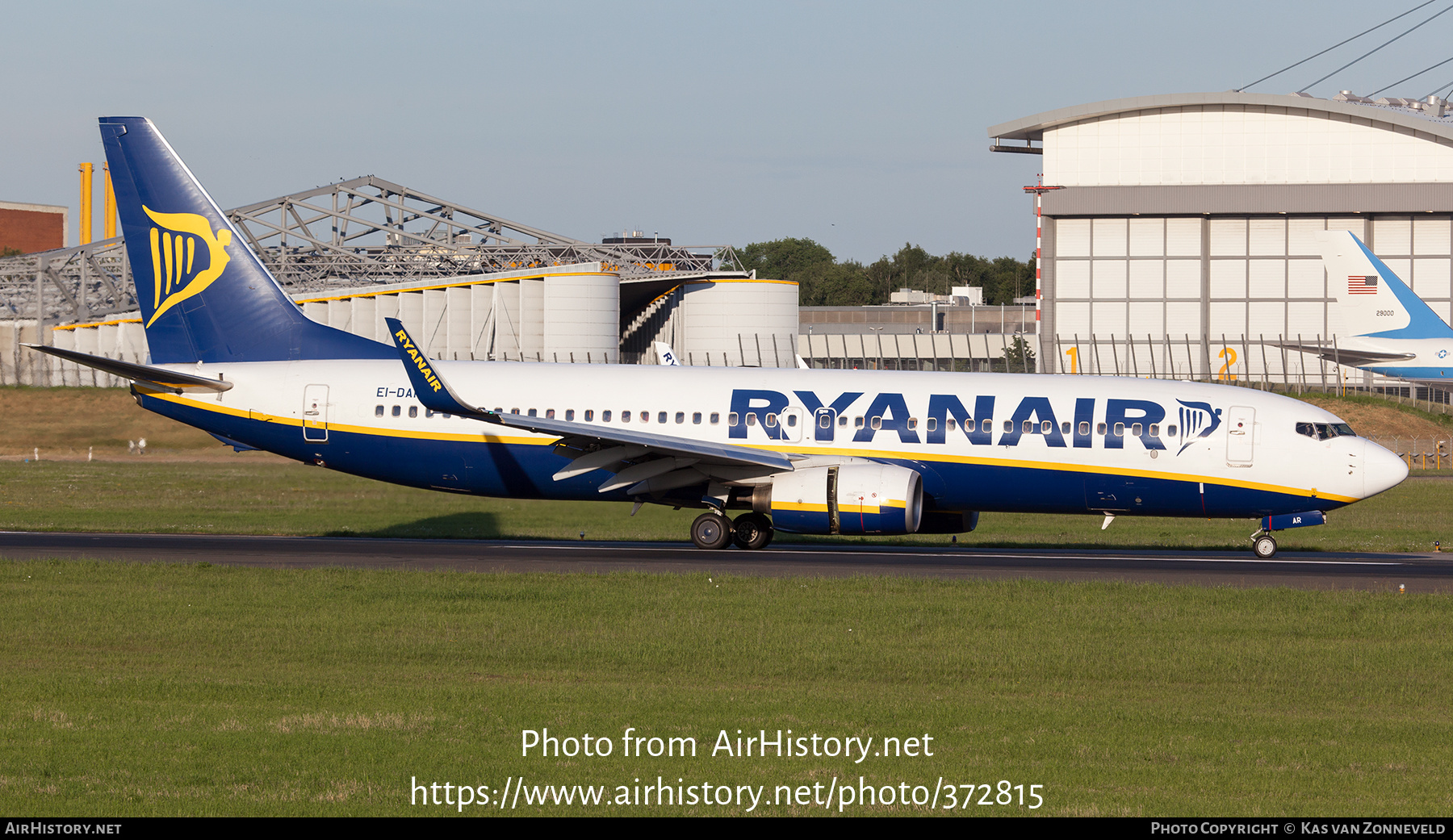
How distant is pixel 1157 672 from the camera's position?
15594 mm

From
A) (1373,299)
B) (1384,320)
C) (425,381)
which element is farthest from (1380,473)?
(1384,320)

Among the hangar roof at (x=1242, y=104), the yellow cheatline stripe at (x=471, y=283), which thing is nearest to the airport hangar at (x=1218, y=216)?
the hangar roof at (x=1242, y=104)

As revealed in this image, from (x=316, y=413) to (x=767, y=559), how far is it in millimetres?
10389

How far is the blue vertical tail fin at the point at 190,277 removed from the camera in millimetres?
30281

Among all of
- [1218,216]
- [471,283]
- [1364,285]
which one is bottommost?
[1364,285]

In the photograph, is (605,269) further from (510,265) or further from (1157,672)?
(1157,672)

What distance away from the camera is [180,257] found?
100 feet

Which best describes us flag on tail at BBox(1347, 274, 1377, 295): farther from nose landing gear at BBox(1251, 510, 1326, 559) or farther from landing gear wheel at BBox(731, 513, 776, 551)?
landing gear wheel at BBox(731, 513, 776, 551)

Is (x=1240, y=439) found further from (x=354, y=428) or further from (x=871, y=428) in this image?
(x=354, y=428)

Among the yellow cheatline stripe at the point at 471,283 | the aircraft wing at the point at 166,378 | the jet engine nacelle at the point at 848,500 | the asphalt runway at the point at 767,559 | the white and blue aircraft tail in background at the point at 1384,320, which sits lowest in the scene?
the asphalt runway at the point at 767,559

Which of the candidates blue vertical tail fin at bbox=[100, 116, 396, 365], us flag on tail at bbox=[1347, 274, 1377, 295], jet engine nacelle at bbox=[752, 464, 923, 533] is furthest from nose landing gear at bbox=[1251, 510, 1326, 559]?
blue vertical tail fin at bbox=[100, 116, 396, 365]

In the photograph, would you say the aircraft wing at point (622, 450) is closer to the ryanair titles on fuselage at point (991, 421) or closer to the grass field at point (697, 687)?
the ryanair titles on fuselage at point (991, 421)

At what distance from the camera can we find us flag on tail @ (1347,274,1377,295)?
43375 millimetres

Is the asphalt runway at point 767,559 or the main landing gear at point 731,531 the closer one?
the asphalt runway at point 767,559
